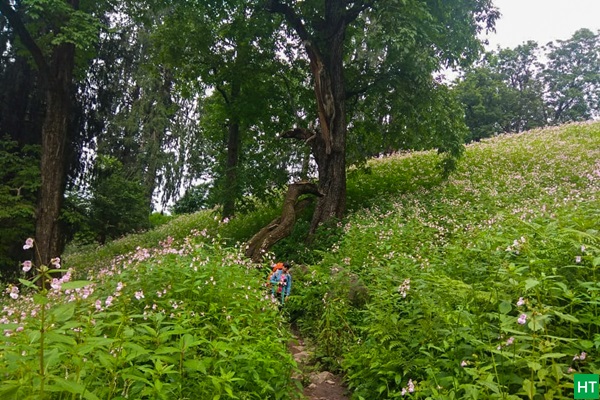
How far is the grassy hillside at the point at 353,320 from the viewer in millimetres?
2744

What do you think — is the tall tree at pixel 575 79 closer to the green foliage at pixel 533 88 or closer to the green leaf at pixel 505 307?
the green foliage at pixel 533 88

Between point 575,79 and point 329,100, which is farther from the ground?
point 575,79

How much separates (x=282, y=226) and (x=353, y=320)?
5204 mm

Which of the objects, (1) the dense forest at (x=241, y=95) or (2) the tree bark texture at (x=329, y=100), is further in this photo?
(2) the tree bark texture at (x=329, y=100)

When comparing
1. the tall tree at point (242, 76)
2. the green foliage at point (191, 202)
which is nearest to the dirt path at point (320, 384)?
the tall tree at point (242, 76)

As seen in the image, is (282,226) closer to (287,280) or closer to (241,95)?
(287,280)

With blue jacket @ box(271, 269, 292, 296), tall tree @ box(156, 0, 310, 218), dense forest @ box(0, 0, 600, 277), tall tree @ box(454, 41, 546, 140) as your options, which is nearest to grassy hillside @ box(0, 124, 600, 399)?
blue jacket @ box(271, 269, 292, 296)

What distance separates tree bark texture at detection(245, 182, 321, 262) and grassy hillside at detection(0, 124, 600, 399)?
86.9 inches

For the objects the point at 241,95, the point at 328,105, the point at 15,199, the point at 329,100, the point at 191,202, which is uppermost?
the point at 241,95

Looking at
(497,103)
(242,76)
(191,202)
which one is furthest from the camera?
(497,103)

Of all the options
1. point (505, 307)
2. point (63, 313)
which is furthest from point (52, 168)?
point (505, 307)

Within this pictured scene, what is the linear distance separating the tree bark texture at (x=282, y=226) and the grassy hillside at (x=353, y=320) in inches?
86.9

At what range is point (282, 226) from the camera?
36.7 feet

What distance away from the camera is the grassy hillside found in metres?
2.74
